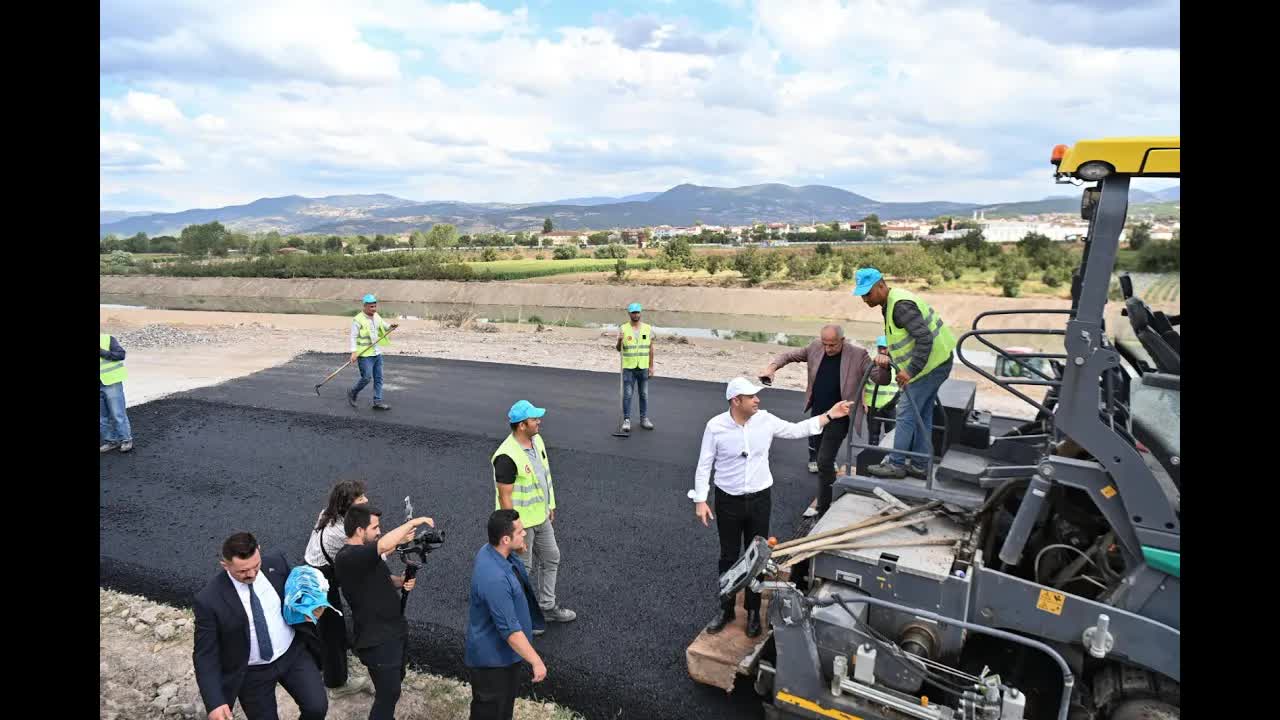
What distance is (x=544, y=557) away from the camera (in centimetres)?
563

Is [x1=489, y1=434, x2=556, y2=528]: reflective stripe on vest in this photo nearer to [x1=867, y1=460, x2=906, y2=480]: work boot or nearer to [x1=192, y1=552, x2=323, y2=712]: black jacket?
[x1=192, y1=552, x2=323, y2=712]: black jacket

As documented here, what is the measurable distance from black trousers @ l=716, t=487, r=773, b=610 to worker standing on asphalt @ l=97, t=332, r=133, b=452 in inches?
322

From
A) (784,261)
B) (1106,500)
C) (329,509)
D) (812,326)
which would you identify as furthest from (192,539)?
(784,261)

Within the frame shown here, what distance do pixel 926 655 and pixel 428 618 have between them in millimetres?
3582

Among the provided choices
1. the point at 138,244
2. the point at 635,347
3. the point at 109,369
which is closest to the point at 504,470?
the point at 635,347

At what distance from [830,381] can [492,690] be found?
431 cm

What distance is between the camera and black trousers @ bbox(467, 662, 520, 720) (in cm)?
408

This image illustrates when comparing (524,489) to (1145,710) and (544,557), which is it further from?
(1145,710)

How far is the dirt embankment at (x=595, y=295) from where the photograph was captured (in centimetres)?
3716

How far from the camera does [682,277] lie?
54719 millimetres

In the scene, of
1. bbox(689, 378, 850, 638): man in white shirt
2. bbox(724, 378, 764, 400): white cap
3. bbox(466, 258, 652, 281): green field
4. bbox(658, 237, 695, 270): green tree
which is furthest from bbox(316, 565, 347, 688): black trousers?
bbox(658, 237, 695, 270): green tree

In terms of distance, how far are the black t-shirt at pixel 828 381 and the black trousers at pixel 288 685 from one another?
4777 mm

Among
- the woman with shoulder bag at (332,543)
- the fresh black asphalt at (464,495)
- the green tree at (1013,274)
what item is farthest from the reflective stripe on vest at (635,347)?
the green tree at (1013,274)

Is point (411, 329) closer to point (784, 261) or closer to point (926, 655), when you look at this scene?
point (926, 655)
